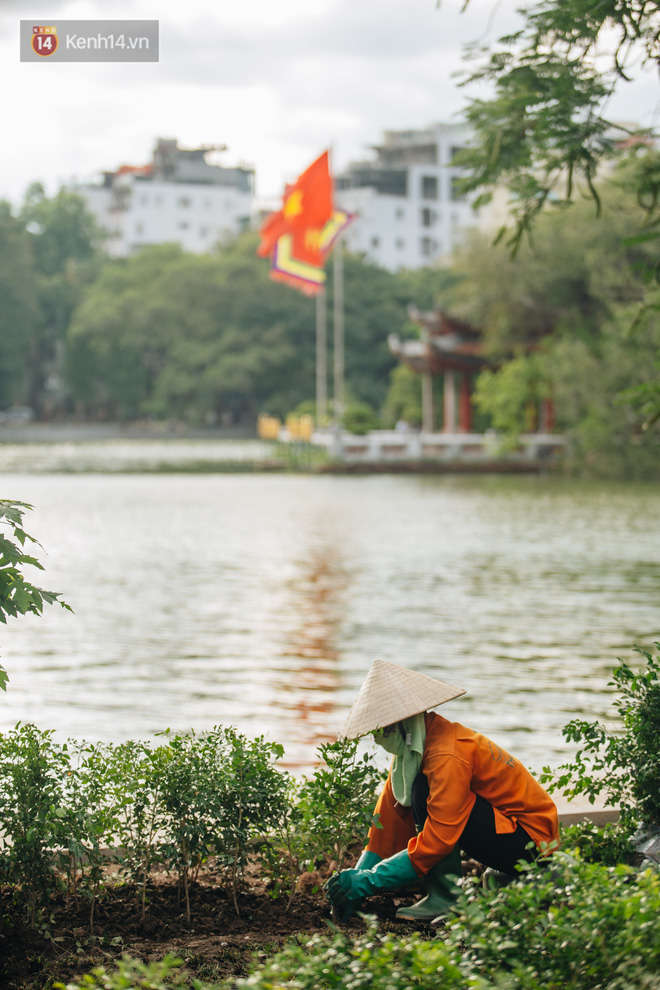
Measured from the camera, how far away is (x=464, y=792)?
3.61 m

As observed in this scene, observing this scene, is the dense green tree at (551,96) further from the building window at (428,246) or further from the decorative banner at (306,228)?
the building window at (428,246)

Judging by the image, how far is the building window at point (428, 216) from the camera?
10225 cm

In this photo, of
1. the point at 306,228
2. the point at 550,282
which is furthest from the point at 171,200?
the point at 550,282

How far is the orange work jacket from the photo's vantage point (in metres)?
3.58

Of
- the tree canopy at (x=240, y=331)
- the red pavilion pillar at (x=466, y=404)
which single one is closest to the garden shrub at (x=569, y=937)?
the red pavilion pillar at (x=466, y=404)

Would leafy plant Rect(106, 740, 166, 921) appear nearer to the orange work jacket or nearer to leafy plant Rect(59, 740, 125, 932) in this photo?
leafy plant Rect(59, 740, 125, 932)

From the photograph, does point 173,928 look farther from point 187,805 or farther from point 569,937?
point 569,937

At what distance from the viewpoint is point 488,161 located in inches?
251

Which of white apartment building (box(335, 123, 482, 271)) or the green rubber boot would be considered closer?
the green rubber boot

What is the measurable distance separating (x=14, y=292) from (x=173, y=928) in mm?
75382

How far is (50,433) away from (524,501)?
166ft

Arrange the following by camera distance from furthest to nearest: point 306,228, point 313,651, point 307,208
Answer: point 306,228 → point 307,208 → point 313,651

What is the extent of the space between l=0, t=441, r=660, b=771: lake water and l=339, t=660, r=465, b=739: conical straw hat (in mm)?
2655

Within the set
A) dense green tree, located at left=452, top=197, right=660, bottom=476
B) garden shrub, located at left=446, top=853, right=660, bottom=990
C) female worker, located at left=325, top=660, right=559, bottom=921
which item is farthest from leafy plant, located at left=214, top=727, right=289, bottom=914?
dense green tree, located at left=452, top=197, right=660, bottom=476
